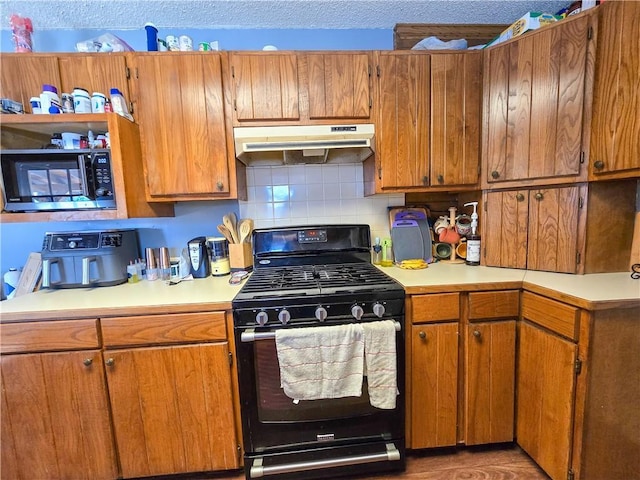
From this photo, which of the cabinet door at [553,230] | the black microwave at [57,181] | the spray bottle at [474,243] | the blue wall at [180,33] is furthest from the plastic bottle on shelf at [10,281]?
the cabinet door at [553,230]

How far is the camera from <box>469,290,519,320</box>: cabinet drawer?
50.5 inches

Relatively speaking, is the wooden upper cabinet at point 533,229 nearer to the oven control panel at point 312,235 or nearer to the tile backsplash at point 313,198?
the tile backsplash at point 313,198

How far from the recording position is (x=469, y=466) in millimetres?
1328

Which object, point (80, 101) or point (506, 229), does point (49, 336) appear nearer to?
point (80, 101)

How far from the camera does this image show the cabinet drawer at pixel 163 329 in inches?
46.1

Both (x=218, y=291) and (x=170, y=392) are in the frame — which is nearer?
(x=170, y=392)

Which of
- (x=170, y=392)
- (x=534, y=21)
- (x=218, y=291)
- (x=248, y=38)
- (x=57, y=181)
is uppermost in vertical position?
(x=248, y=38)

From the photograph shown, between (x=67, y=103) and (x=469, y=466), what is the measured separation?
2.72 metres

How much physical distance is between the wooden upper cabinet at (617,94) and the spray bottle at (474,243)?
0.55 metres

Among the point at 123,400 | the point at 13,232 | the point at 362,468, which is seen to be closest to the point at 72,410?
the point at 123,400

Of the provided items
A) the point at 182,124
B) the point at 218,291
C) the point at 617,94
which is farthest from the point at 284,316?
the point at 617,94

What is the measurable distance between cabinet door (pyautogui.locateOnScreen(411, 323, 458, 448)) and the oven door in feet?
0.33

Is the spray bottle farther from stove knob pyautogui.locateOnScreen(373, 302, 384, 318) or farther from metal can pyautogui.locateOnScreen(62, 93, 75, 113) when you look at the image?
metal can pyautogui.locateOnScreen(62, 93, 75, 113)

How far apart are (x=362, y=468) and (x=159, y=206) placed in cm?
177
